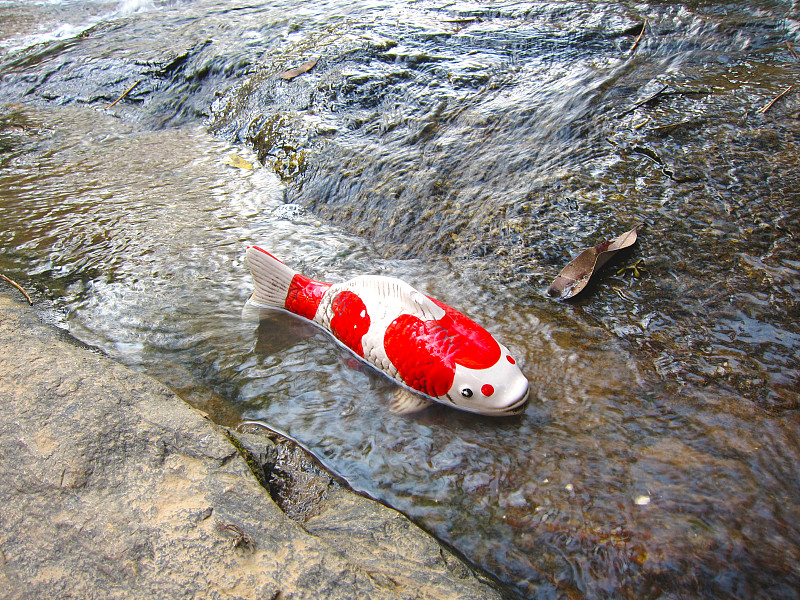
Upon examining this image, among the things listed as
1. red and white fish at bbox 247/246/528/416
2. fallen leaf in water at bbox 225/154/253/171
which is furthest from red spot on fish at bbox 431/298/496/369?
fallen leaf in water at bbox 225/154/253/171

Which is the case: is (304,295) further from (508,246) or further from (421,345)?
(508,246)

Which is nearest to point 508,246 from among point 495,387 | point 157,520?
point 495,387

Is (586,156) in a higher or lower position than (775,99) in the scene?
lower

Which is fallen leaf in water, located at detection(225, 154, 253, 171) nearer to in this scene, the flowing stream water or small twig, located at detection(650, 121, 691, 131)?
the flowing stream water

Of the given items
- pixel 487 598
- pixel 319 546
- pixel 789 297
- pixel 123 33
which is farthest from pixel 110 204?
pixel 123 33

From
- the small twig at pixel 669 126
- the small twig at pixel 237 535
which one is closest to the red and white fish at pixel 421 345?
the small twig at pixel 237 535

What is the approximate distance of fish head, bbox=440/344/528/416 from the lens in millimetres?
2588

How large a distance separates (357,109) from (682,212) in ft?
11.7

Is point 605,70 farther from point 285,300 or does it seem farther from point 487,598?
point 487,598

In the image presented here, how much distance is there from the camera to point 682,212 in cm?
357

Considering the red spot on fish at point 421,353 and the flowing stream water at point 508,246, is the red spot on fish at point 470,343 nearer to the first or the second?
the red spot on fish at point 421,353

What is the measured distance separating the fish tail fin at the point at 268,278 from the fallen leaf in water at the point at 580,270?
5.68ft

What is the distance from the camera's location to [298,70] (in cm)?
656

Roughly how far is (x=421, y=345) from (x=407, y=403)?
33 cm
